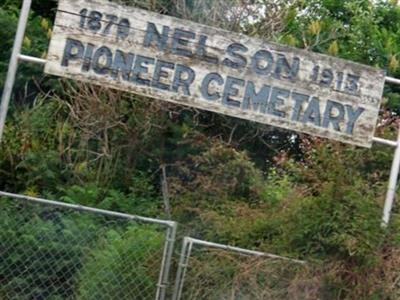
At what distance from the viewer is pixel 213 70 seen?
7828 mm

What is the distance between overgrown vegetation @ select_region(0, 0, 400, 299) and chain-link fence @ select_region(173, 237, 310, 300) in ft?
0.56

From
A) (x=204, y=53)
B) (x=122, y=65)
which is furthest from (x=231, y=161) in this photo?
(x=122, y=65)

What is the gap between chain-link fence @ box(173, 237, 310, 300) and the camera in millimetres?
6879

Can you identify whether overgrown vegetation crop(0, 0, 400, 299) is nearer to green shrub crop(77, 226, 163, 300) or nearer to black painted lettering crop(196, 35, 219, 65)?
green shrub crop(77, 226, 163, 300)

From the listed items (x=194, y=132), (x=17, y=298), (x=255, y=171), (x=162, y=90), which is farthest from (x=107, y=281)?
(x=194, y=132)

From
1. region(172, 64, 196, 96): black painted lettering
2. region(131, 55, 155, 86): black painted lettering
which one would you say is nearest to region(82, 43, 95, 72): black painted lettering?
region(131, 55, 155, 86): black painted lettering

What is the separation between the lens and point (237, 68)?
25.8 feet

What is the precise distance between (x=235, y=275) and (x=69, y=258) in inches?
55.2

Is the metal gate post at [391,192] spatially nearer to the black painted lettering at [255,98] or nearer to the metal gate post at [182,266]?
the black painted lettering at [255,98]

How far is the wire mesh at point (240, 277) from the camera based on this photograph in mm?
6879

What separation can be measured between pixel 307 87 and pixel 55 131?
13.4ft

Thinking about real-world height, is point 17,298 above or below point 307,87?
below

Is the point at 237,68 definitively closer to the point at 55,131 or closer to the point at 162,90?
the point at 162,90

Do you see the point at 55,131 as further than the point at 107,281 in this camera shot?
Yes
